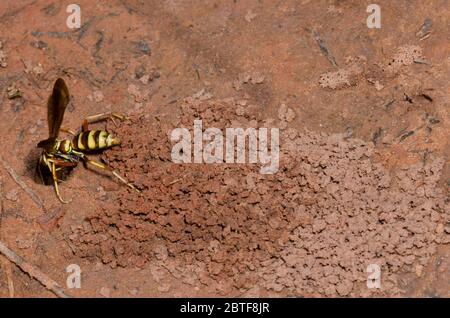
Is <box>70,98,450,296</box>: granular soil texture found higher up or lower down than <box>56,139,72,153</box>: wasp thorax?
lower down

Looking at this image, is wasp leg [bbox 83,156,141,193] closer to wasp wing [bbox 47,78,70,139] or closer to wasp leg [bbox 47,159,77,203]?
wasp leg [bbox 47,159,77,203]

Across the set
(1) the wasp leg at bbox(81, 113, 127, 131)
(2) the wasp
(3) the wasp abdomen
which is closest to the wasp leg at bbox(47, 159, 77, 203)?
(2) the wasp

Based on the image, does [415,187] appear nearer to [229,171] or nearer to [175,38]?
[229,171]

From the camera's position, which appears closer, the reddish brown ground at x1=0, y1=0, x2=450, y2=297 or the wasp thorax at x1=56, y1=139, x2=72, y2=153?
the reddish brown ground at x1=0, y1=0, x2=450, y2=297

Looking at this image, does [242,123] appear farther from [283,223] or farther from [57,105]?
[57,105]

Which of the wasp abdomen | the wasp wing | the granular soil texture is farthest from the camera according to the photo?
the wasp abdomen

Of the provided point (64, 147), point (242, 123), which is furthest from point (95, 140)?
point (242, 123)
